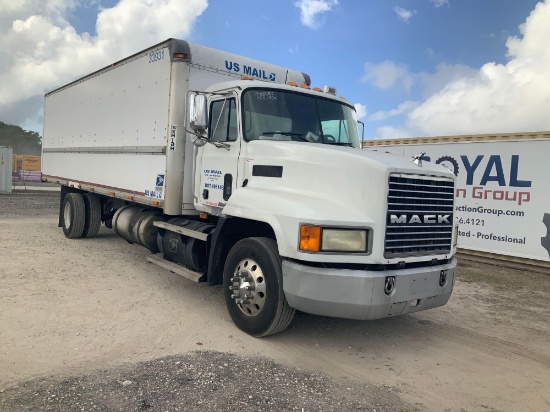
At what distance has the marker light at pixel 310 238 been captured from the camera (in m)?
4.25

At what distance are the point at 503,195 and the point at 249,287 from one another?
26.8 feet

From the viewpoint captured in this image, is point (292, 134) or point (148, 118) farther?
point (148, 118)

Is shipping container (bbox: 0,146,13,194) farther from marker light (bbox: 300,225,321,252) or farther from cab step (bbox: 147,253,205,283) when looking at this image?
marker light (bbox: 300,225,321,252)

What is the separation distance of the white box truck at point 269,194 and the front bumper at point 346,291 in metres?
0.01

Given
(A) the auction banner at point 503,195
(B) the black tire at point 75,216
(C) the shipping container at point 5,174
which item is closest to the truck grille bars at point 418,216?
(A) the auction banner at point 503,195

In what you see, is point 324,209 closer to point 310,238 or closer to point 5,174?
point 310,238

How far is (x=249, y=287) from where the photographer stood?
16.4 feet

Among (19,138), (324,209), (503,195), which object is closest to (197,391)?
(324,209)

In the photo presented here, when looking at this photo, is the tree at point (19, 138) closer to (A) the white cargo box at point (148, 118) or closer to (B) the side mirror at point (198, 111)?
(A) the white cargo box at point (148, 118)

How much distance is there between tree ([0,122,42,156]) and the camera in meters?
76.2

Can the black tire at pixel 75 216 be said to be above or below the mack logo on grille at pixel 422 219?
below

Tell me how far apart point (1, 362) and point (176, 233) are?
292 cm

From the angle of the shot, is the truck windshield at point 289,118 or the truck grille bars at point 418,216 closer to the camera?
the truck grille bars at point 418,216

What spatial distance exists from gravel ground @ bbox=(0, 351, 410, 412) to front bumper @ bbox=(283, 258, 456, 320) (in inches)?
25.2
